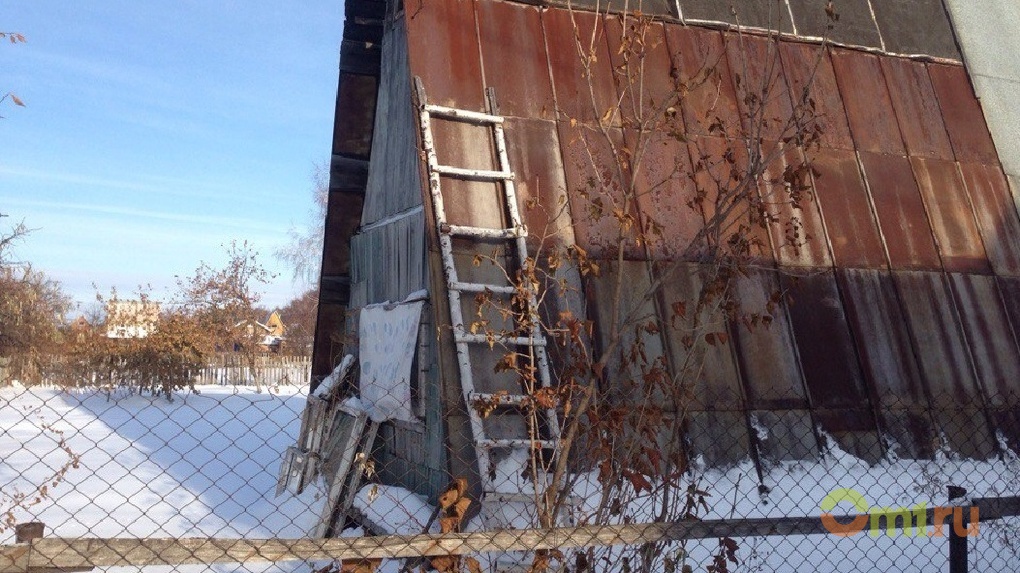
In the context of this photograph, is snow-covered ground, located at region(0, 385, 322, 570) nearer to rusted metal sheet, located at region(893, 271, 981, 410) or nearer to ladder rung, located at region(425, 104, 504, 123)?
ladder rung, located at region(425, 104, 504, 123)

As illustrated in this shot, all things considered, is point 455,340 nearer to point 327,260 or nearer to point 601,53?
point 601,53

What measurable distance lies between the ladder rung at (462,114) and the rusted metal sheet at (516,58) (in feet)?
0.73

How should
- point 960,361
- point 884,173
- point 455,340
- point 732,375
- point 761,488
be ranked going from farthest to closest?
point 884,173
point 960,361
point 732,375
point 761,488
point 455,340

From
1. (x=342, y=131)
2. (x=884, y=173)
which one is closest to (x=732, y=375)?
(x=884, y=173)

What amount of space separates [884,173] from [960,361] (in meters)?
2.08

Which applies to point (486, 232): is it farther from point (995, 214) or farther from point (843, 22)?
point (995, 214)

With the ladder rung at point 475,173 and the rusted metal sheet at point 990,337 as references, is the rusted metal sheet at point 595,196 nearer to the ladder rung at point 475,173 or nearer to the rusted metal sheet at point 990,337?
the ladder rung at point 475,173

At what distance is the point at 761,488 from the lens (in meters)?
6.71

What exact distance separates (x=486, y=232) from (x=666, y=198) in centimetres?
197

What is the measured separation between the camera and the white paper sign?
7406mm

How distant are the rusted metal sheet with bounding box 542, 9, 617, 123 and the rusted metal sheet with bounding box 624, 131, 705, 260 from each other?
1.53ft

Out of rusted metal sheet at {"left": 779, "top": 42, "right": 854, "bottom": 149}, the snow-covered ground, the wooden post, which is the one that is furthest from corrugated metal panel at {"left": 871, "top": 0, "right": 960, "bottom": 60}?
the snow-covered ground

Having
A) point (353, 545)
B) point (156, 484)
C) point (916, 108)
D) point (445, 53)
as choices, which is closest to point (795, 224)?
point (916, 108)

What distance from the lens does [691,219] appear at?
7734 mm
